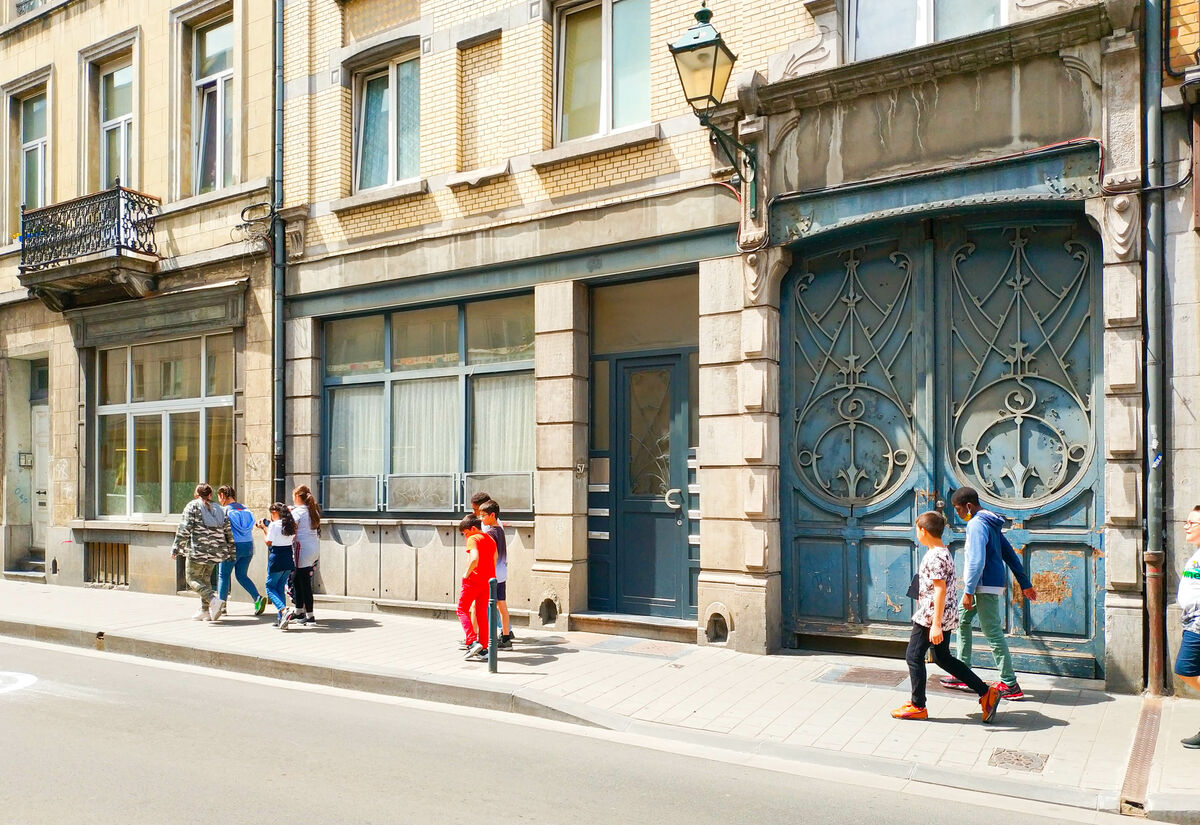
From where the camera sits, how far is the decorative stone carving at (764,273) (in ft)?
32.2

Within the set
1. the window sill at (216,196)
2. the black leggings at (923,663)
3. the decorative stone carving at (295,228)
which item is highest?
the window sill at (216,196)

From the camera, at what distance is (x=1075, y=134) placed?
8.34 meters

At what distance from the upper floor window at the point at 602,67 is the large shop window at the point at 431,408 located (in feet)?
7.37

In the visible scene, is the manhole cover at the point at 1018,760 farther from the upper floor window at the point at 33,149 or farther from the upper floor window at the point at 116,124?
the upper floor window at the point at 33,149

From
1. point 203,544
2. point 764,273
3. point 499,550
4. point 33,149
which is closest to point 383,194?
point 203,544

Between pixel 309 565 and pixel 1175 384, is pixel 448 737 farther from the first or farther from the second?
pixel 1175 384

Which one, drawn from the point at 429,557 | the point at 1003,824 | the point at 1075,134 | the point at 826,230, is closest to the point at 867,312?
the point at 826,230

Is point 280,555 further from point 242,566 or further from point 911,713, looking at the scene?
point 911,713

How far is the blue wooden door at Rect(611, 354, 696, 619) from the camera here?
10.8 meters

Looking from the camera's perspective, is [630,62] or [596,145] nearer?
[596,145]

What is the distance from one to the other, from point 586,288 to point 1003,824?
744 cm

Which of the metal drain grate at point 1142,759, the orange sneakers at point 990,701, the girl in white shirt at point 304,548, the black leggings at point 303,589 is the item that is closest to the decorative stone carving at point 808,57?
the orange sneakers at point 990,701

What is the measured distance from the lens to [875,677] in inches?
341

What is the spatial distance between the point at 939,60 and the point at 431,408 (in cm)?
713
